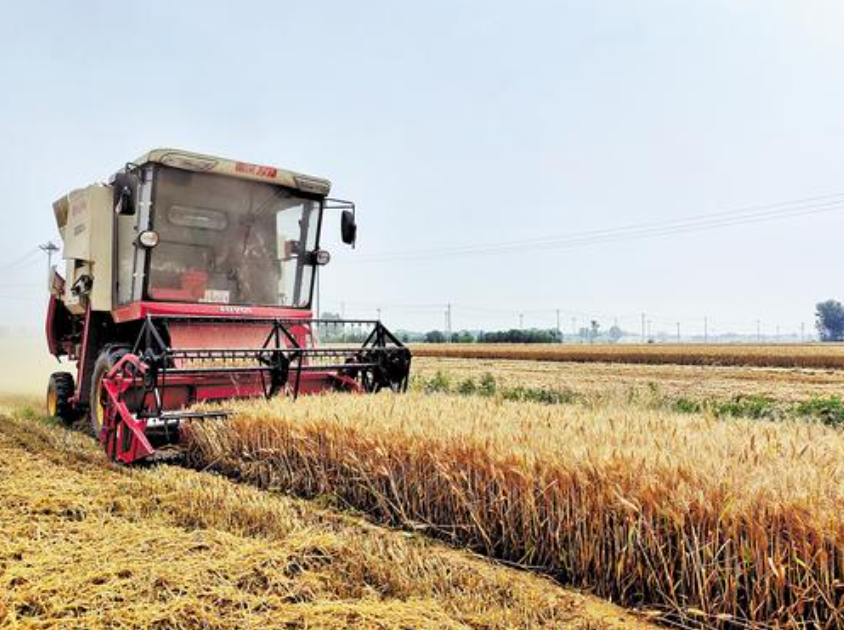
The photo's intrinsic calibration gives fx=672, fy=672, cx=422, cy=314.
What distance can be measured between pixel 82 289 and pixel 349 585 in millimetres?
6050

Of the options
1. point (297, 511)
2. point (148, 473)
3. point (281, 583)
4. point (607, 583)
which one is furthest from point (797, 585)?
point (148, 473)

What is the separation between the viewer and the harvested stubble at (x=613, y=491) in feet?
8.63

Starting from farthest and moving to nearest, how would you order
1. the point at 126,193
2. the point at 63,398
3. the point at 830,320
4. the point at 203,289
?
the point at 830,320 → the point at 63,398 → the point at 203,289 → the point at 126,193

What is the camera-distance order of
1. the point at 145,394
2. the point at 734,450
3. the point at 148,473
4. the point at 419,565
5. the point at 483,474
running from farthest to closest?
the point at 145,394, the point at 148,473, the point at 483,474, the point at 734,450, the point at 419,565

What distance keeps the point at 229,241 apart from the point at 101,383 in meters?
1.98

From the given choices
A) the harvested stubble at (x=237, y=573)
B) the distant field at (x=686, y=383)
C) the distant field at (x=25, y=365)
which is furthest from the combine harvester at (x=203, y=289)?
the distant field at (x=25, y=365)

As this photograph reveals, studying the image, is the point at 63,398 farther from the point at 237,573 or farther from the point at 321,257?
the point at 237,573

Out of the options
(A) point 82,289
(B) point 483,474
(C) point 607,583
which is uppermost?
(A) point 82,289

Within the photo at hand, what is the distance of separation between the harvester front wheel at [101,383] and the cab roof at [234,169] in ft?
6.37

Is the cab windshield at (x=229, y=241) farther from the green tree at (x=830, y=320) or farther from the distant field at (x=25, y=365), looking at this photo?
the green tree at (x=830, y=320)

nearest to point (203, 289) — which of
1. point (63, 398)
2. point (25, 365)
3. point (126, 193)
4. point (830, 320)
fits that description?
point (126, 193)

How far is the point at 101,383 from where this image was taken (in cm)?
681

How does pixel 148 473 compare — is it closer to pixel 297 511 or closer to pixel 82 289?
pixel 297 511

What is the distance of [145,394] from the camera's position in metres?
5.74
